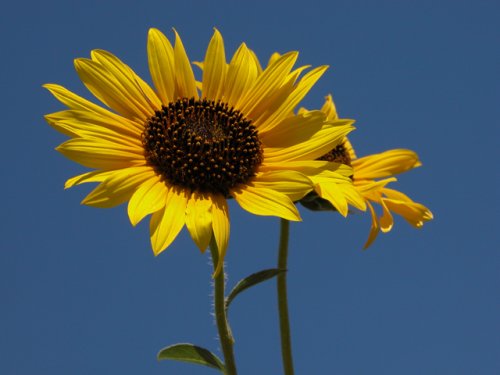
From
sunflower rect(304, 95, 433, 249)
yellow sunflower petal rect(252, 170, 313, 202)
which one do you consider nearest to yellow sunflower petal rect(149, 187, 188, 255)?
yellow sunflower petal rect(252, 170, 313, 202)

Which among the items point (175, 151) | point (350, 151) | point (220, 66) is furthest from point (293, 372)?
point (350, 151)

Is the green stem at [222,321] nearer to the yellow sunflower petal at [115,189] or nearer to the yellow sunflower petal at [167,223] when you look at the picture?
the yellow sunflower petal at [167,223]

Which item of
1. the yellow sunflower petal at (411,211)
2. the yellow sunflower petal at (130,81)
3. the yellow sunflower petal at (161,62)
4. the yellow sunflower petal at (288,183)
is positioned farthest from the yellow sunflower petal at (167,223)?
the yellow sunflower petal at (411,211)

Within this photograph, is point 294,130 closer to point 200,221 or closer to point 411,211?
point 200,221

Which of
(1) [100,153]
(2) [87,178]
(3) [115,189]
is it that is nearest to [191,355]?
(3) [115,189]

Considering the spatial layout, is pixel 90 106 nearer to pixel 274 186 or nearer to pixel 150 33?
pixel 150 33

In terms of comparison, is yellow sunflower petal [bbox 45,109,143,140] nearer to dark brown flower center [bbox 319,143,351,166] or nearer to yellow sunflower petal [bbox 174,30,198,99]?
yellow sunflower petal [bbox 174,30,198,99]
